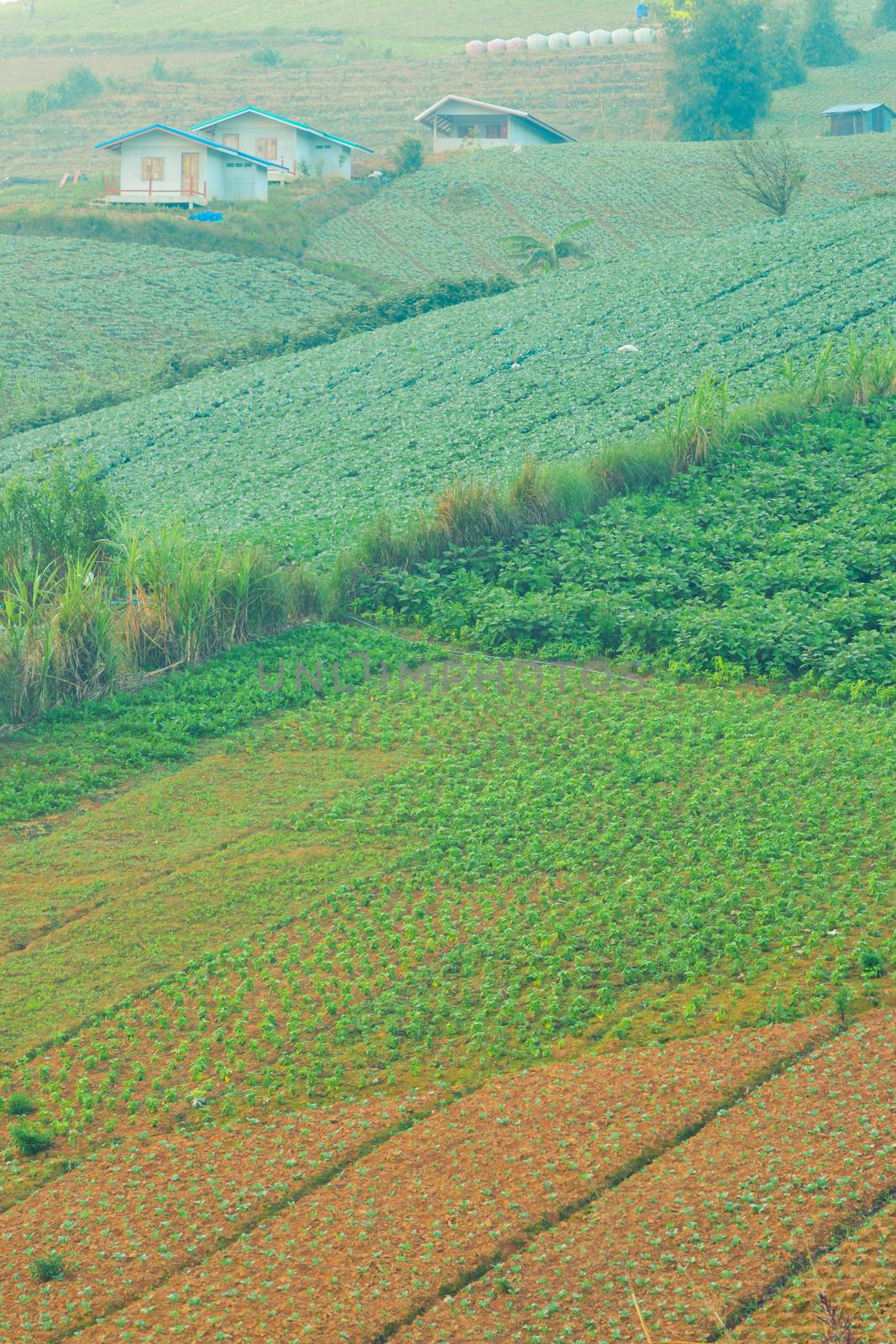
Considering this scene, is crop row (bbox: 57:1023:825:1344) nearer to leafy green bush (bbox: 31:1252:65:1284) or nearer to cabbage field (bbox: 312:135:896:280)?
leafy green bush (bbox: 31:1252:65:1284)

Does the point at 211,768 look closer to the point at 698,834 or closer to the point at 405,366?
the point at 698,834

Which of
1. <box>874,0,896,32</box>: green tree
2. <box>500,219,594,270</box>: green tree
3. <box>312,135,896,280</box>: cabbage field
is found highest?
<box>874,0,896,32</box>: green tree

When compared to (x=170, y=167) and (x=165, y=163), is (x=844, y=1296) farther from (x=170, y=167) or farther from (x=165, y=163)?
(x=165, y=163)

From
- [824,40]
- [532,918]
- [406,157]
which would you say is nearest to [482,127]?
[406,157]

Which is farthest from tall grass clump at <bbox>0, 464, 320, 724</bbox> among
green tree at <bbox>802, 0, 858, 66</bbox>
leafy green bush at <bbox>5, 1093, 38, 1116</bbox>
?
green tree at <bbox>802, 0, 858, 66</bbox>

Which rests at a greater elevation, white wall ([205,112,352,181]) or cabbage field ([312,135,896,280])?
white wall ([205,112,352,181])

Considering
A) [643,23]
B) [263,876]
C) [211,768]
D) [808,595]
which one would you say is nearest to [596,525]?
[808,595]

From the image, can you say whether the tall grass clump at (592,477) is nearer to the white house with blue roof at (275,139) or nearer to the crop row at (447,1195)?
the crop row at (447,1195)
